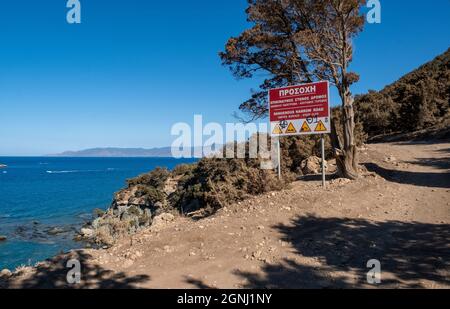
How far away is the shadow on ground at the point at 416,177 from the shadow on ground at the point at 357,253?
470 centimetres

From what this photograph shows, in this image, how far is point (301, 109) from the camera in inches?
457

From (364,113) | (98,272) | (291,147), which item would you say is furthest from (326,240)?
(364,113)

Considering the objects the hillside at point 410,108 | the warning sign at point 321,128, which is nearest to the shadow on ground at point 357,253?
the warning sign at point 321,128

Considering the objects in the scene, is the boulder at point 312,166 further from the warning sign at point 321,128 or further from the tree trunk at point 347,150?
the warning sign at point 321,128

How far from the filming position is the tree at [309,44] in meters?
12.9

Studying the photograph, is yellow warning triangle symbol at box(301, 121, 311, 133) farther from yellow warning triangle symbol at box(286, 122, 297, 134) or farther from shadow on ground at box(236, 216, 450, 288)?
shadow on ground at box(236, 216, 450, 288)

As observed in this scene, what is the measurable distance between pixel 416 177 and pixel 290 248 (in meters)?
8.48

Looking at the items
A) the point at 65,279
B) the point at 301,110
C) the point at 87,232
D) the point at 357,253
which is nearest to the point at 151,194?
the point at 87,232

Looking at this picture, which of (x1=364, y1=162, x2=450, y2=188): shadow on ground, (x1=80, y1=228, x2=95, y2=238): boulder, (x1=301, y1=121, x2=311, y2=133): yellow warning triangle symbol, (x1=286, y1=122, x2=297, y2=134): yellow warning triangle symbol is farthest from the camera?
(x1=80, y1=228, x2=95, y2=238): boulder

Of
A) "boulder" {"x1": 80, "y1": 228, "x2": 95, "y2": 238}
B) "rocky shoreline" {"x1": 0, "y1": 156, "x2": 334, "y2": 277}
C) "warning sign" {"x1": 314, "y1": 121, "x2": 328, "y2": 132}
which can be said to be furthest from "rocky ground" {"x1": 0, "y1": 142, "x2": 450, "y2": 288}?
"boulder" {"x1": 80, "y1": 228, "x2": 95, "y2": 238}

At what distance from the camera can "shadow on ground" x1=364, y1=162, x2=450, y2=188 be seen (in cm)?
1241

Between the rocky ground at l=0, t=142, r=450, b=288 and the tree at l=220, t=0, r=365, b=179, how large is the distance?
3079 mm

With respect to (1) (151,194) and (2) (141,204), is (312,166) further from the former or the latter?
(2) (141,204)

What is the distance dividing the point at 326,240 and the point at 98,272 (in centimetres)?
454
